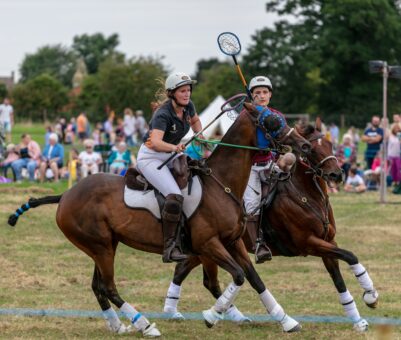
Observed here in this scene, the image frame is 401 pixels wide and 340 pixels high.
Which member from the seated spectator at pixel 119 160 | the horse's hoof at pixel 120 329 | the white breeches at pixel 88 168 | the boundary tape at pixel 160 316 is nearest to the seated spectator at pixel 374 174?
the seated spectator at pixel 119 160

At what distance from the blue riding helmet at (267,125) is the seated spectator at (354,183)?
56.6 feet

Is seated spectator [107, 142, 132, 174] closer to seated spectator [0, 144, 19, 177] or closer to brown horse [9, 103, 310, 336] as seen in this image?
seated spectator [0, 144, 19, 177]

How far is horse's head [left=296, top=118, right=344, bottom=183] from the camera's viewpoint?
421 inches

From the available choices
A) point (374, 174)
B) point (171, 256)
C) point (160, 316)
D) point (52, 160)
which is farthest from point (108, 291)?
point (374, 174)

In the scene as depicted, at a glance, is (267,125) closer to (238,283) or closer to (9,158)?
(238,283)

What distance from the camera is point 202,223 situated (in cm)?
1004

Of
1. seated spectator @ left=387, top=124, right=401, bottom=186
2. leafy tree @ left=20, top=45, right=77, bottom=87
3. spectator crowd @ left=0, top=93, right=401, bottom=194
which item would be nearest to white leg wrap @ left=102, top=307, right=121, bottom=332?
spectator crowd @ left=0, top=93, right=401, bottom=194

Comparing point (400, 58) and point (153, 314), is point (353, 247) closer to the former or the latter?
point (153, 314)

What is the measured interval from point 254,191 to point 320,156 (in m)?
1.06

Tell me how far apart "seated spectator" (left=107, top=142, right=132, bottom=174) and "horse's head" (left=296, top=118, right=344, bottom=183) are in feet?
48.3

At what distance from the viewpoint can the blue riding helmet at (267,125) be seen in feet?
32.4

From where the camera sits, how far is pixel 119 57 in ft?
211

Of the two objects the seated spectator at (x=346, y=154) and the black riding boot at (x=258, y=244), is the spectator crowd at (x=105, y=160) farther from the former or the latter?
the black riding boot at (x=258, y=244)

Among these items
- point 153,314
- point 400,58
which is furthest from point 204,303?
point 400,58
